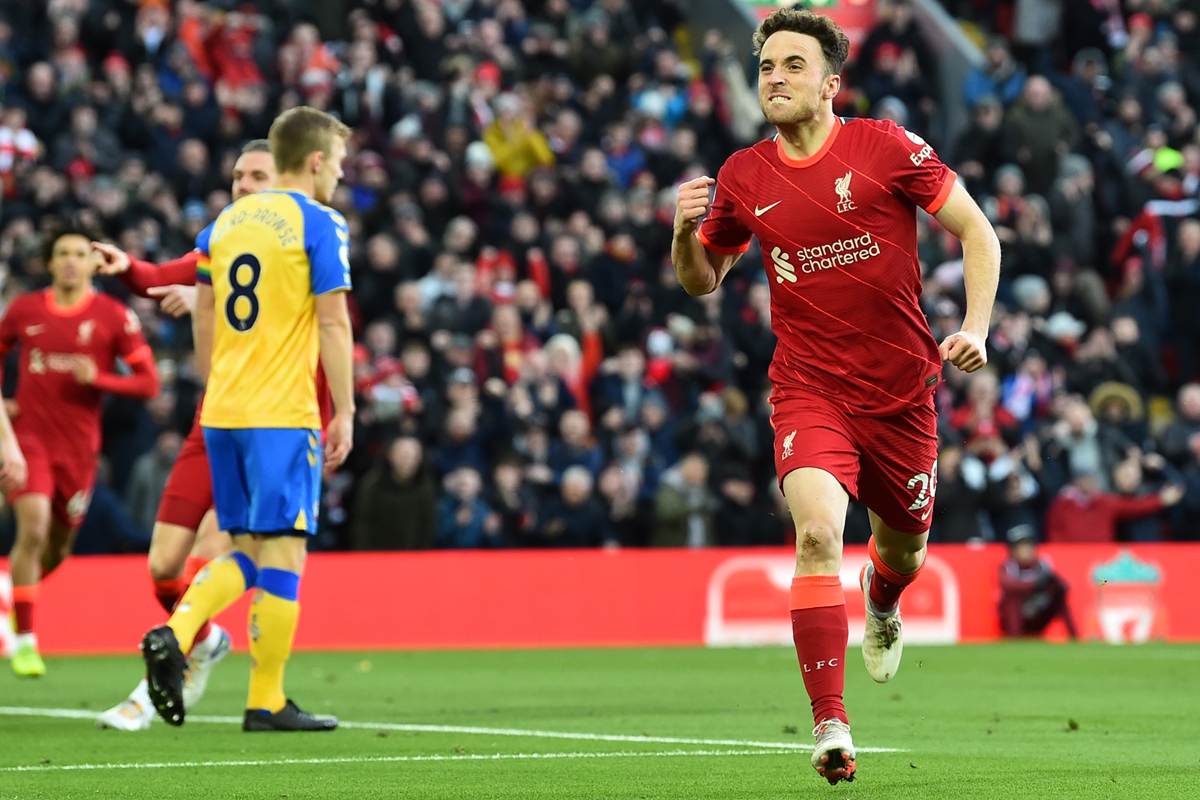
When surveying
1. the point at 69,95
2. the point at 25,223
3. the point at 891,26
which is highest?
the point at 891,26

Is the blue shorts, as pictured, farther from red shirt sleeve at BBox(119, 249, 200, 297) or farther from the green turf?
red shirt sleeve at BBox(119, 249, 200, 297)

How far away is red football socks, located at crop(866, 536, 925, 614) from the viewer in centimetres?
827

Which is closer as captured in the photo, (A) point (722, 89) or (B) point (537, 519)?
(B) point (537, 519)

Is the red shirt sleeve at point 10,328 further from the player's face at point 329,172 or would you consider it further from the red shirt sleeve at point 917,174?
the red shirt sleeve at point 917,174

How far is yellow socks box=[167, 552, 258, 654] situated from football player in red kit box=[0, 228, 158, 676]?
3414 mm

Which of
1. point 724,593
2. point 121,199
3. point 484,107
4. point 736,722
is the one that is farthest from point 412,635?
point 736,722

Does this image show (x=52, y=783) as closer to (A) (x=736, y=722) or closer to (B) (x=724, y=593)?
(A) (x=736, y=722)

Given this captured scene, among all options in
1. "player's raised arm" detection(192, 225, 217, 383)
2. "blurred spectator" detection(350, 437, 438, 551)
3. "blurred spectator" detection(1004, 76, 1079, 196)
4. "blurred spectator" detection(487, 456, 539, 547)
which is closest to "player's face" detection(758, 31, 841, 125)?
"player's raised arm" detection(192, 225, 217, 383)

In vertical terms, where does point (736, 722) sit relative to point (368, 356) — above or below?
below

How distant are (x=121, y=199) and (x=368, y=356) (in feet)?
8.67

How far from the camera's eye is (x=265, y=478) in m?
8.28

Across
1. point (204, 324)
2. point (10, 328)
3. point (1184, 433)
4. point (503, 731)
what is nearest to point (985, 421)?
point (1184, 433)

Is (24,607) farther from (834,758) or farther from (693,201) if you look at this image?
(834,758)

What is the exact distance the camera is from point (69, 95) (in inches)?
758
